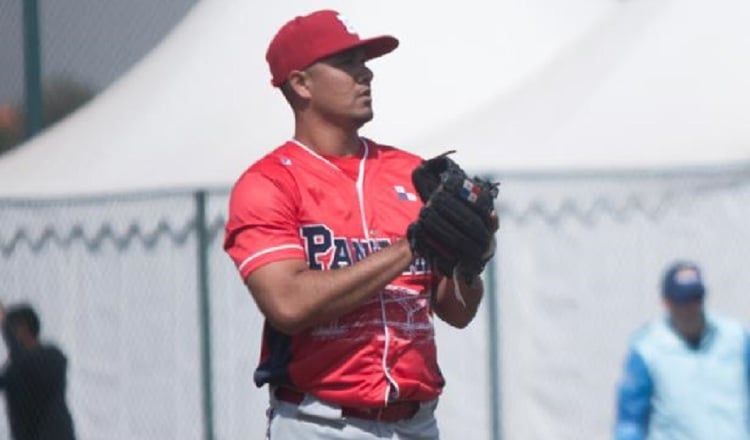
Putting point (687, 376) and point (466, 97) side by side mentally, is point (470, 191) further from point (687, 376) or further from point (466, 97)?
point (466, 97)

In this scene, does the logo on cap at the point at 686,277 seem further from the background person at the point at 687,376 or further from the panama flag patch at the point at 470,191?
the panama flag patch at the point at 470,191

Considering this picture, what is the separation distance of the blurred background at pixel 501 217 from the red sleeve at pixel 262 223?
589 centimetres

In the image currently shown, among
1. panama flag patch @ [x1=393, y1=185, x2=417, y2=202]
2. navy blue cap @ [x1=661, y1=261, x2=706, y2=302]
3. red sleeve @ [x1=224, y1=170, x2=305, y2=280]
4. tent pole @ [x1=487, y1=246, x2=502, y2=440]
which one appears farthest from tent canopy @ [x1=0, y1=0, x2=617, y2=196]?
red sleeve @ [x1=224, y1=170, x2=305, y2=280]

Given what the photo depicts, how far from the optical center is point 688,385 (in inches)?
293

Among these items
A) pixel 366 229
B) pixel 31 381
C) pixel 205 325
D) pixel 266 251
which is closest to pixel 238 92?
pixel 205 325

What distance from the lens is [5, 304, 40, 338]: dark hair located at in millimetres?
10547

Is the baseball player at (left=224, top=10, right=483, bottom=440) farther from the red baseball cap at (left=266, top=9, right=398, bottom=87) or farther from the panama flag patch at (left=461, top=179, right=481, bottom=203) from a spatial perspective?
A: the panama flag patch at (left=461, top=179, right=481, bottom=203)

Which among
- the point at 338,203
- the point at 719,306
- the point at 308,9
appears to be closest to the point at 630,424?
the point at 719,306

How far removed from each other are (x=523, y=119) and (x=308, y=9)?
217 centimetres

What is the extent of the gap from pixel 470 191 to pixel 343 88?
476 mm

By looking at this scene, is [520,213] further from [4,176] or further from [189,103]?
[4,176]

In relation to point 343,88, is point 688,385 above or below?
below

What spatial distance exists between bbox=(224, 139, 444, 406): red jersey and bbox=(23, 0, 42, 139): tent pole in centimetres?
861

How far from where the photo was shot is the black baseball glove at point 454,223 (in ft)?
13.2
